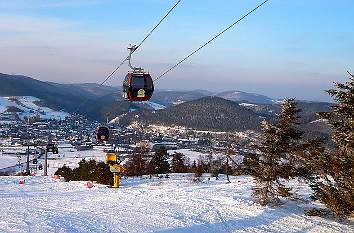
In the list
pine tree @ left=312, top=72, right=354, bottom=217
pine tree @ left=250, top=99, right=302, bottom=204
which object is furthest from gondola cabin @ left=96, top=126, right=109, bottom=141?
pine tree @ left=312, top=72, right=354, bottom=217

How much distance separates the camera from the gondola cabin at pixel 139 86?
1709 cm

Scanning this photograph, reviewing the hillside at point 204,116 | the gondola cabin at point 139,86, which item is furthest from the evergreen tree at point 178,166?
the hillside at point 204,116

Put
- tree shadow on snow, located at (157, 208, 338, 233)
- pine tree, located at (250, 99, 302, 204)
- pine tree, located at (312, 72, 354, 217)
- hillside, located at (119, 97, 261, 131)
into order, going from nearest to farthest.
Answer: tree shadow on snow, located at (157, 208, 338, 233)
pine tree, located at (312, 72, 354, 217)
pine tree, located at (250, 99, 302, 204)
hillside, located at (119, 97, 261, 131)

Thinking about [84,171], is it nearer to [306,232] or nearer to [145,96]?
[145,96]

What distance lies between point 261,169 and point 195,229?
184 inches

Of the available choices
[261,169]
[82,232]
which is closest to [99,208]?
[82,232]

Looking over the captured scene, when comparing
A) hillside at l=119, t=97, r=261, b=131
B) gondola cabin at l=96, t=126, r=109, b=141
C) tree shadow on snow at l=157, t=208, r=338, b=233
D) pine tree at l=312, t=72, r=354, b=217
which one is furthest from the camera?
hillside at l=119, t=97, r=261, b=131

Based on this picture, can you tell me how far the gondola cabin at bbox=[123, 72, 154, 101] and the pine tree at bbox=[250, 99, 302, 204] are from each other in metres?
4.27

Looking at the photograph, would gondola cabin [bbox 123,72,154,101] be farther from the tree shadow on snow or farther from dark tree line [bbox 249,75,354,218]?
the tree shadow on snow

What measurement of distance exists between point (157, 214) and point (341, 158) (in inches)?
229

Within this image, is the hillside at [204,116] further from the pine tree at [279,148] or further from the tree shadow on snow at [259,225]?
the tree shadow on snow at [259,225]

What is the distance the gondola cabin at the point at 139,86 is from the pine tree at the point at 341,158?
19.4 ft

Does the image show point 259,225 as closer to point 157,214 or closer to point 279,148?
point 157,214

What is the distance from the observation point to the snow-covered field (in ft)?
42.4
